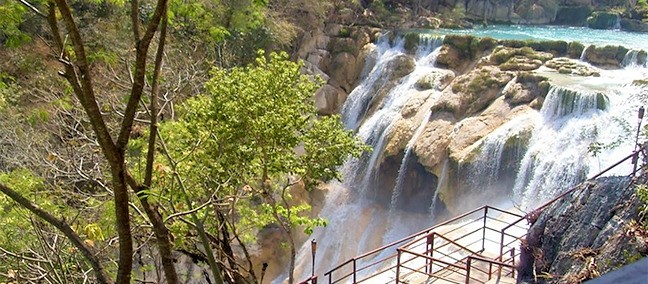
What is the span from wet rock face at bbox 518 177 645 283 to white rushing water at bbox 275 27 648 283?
539 cm

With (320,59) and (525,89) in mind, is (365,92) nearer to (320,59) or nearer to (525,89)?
(320,59)

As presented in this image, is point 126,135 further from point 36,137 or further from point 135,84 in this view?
point 36,137

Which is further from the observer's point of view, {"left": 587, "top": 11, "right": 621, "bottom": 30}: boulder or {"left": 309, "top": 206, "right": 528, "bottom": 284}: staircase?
{"left": 587, "top": 11, "right": 621, "bottom": 30}: boulder

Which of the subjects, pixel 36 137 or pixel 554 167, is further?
pixel 554 167

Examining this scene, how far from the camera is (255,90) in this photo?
758 centimetres

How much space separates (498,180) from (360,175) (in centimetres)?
463

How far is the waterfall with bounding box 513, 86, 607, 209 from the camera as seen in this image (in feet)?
42.2

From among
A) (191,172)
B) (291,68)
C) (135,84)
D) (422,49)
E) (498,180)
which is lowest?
(498,180)

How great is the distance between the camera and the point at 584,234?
218 inches

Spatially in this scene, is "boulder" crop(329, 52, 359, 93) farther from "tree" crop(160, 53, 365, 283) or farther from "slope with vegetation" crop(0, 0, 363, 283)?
"tree" crop(160, 53, 365, 283)

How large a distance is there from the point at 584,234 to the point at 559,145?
844 centimetres

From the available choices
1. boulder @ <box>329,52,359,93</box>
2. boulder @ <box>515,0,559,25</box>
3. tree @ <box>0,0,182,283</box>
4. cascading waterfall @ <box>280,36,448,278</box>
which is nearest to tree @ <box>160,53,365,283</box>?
tree @ <box>0,0,182,283</box>

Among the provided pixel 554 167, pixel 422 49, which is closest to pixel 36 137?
pixel 554 167

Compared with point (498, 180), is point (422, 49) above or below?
above
